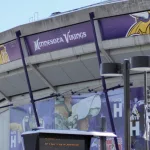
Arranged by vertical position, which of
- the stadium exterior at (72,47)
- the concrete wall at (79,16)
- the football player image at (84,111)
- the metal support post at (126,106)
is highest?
the concrete wall at (79,16)

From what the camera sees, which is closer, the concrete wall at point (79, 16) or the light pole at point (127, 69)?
the light pole at point (127, 69)

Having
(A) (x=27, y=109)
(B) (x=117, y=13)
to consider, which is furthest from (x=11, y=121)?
(B) (x=117, y=13)

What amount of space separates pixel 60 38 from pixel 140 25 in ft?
13.5

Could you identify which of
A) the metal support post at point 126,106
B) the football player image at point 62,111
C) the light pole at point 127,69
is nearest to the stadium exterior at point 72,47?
the football player image at point 62,111

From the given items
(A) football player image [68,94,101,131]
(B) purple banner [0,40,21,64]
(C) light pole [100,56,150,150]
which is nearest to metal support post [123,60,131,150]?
(C) light pole [100,56,150,150]

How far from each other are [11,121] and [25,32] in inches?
276

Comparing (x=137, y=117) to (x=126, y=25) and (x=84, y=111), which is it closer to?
(x=84, y=111)

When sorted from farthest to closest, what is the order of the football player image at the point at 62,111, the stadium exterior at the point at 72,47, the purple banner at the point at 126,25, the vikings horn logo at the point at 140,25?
the football player image at the point at 62,111
the stadium exterior at the point at 72,47
the purple banner at the point at 126,25
the vikings horn logo at the point at 140,25

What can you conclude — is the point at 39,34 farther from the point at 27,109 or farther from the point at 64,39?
the point at 27,109

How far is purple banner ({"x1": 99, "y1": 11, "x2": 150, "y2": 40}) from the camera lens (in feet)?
64.5

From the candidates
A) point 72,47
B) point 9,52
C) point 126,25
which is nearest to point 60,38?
point 72,47

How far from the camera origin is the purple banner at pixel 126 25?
774 inches

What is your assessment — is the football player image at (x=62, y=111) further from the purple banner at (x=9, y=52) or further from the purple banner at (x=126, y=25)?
the purple banner at (x=126, y=25)

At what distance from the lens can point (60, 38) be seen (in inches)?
871
